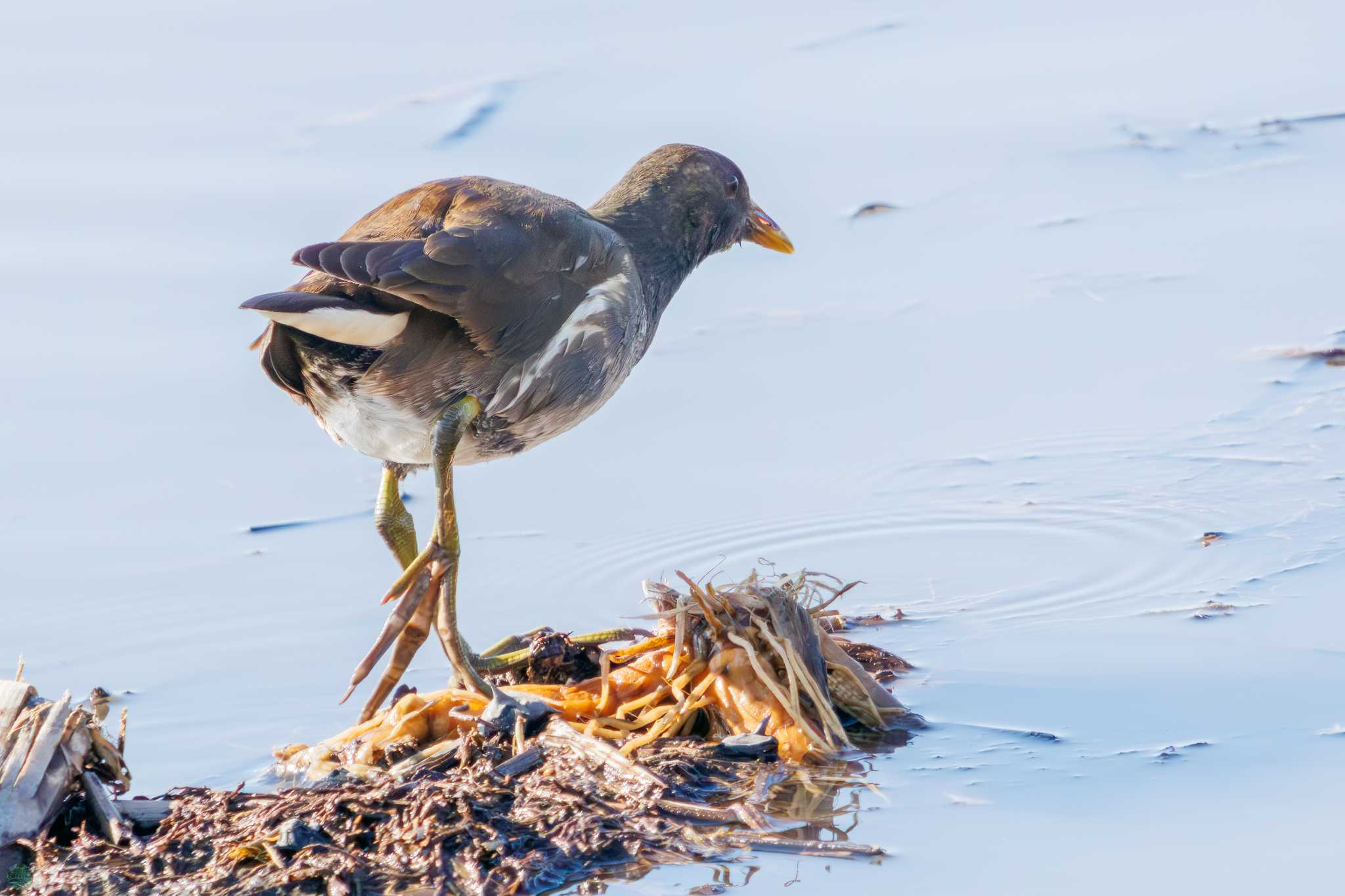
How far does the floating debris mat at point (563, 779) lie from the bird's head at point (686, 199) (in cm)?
152

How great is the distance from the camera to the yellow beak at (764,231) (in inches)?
257

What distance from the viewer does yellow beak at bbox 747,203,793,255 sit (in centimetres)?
654

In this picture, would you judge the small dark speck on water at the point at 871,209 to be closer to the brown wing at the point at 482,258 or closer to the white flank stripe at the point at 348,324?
the brown wing at the point at 482,258

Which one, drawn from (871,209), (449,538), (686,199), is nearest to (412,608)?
(449,538)

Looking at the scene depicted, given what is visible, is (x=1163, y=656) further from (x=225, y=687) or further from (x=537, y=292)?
(x=225, y=687)

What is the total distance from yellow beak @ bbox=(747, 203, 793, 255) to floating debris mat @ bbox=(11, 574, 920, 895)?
183cm

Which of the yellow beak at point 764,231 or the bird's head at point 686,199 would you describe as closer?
the bird's head at point 686,199

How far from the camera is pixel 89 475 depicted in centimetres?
654

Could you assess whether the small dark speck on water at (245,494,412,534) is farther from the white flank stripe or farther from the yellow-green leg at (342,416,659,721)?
the white flank stripe

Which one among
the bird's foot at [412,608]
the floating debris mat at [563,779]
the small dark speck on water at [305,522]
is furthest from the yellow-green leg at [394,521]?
the floating debris mat at [563,779]

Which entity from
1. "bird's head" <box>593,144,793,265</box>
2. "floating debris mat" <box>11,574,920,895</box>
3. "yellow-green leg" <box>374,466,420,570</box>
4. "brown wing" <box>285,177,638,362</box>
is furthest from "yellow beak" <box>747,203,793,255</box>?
"floating debris mat" <box>11,574,920,895</box>

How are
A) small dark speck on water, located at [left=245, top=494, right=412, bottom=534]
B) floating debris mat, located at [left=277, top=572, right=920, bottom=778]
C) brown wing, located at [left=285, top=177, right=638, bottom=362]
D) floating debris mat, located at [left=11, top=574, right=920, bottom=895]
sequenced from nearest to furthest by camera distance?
floating debris mat, located at [left=11, top=574, right=920, bottom=895]
floating debris mat, located at [left=277, top=572, right=920, bottom=778]
brown wing, located at [left=285, top=177, right=638, bottom=362]
small dark speck on water, located at [left=245, top=494, right=412, bottom=534]

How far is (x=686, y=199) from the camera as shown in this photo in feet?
20.1

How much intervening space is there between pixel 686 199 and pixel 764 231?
0.52m
